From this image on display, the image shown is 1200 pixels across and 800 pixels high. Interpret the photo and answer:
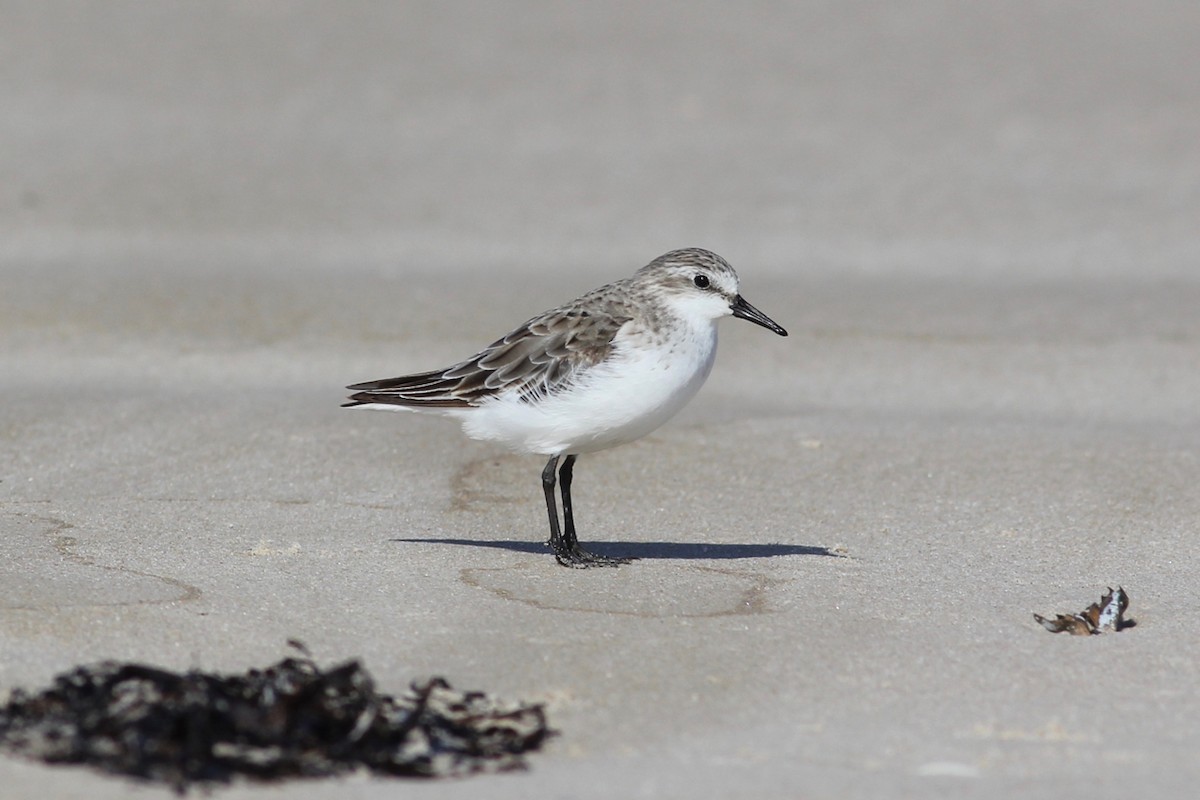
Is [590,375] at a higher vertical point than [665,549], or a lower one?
higher

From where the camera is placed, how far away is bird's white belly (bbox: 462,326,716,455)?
21.9 feet

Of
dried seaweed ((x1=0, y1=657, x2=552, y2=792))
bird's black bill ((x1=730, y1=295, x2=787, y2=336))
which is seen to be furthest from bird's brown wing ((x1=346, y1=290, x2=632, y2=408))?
dried seaweed ((x1=0, y1=657, x2=552, y2=792))

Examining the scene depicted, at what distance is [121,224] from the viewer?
13.3 meters

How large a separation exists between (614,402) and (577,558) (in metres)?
0.71

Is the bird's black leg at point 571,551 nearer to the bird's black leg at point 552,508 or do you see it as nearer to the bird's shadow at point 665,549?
the bird's black leg at point 552,508

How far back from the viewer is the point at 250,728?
14.3 feet

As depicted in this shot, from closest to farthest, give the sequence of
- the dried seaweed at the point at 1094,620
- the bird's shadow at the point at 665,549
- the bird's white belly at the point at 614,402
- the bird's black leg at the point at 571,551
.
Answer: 1. the dried seaweed at the point at 1094,620
2. the bird's white belly at the point at 614,402
3. the bird's black leg at the point at 571,551
4. the bird's shadow at the point at 665,549

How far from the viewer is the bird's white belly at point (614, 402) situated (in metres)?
6.67

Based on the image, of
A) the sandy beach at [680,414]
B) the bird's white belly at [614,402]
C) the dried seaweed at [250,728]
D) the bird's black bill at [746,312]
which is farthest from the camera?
the bird's black bill at [746,312]

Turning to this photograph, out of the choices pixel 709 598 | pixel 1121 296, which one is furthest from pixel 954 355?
pixel 709 598

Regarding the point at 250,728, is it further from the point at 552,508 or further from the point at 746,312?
the point at 746,312

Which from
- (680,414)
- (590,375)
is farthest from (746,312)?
(680,414)

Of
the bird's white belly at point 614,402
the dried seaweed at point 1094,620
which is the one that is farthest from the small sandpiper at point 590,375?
the dried seaweed at point 1094,620

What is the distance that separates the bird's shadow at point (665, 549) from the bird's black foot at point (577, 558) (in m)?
0.19
